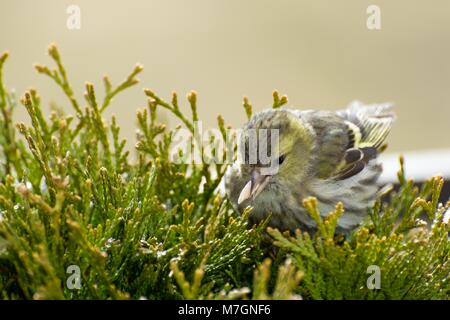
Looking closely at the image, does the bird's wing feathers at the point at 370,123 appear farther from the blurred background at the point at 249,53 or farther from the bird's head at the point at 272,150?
the blurred background at the point at 249,53

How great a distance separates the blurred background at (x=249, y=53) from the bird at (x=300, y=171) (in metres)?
3.60

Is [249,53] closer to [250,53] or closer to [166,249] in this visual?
[250,53]

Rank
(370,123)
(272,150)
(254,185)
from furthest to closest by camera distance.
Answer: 1. (370,123)
2. (272,150)
3. (254,185)

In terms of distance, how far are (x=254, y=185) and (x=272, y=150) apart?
0.15m

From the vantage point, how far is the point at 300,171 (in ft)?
5.96

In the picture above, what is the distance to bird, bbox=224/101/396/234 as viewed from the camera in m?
1.68

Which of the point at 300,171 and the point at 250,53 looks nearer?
the point at 300,171

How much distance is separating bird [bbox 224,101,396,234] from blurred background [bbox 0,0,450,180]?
360 cm

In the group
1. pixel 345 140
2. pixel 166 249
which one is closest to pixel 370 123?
pixel 345 140

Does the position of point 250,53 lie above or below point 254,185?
above

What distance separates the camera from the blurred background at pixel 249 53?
5895 mm

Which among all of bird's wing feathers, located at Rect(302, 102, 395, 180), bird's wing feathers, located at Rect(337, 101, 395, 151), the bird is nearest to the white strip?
bird's wing feathers, located at Rect(337, 101, 395, 151)

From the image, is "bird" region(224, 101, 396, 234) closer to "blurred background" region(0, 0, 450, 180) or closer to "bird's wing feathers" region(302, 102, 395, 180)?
"bird's wing feathers" region(302, 102, 395, 180)

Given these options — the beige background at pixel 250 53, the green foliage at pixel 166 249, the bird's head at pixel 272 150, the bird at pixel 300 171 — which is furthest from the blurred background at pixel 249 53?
the green foliage at pixel 166 249
